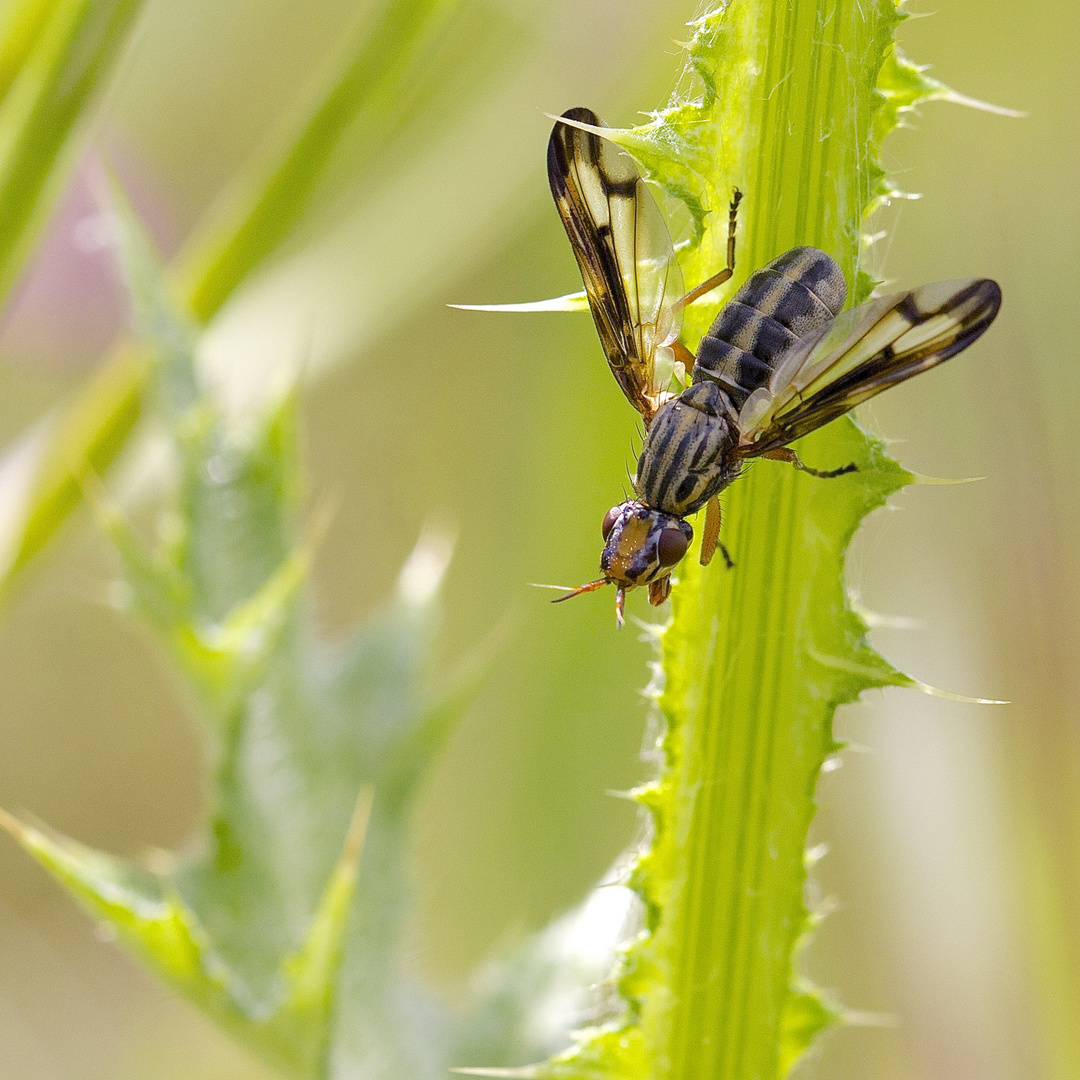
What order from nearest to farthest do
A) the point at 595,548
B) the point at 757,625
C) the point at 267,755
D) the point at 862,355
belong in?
the point at 757,625 < the point at 862,355 < the point at 267,755 < the point at 595,548

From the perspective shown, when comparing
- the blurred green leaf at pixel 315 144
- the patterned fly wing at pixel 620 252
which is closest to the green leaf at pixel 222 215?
the blurred green leaf at pixel 315 144

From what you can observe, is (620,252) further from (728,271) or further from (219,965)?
(219,965)

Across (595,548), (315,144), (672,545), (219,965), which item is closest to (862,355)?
(672,545)

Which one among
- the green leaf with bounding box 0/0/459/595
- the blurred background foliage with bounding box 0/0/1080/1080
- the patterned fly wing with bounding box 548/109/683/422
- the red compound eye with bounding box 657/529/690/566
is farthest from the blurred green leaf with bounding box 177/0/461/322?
the red compound eye with bounding box 657/529/690/566

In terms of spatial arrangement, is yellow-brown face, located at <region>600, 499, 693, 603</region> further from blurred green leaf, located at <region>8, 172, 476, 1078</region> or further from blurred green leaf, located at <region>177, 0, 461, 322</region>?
blurred green leaf, located at <region>177, 0, 461, 322</region>

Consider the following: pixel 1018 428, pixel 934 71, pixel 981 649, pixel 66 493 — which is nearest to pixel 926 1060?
pixel 981 649

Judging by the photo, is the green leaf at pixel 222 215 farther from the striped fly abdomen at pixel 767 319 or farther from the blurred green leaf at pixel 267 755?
the striped fly abdomen at pixel 767 319
